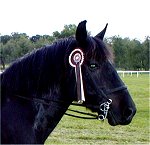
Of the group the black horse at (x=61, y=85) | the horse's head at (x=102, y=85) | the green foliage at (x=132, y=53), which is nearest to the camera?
the black horse at (x=61, y=85)

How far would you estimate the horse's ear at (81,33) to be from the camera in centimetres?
383

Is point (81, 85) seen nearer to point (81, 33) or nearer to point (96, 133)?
point (81, 33)

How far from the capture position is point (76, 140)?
10.0 meters

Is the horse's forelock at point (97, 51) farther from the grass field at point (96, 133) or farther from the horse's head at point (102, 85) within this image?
the grass field at point (96, 133)

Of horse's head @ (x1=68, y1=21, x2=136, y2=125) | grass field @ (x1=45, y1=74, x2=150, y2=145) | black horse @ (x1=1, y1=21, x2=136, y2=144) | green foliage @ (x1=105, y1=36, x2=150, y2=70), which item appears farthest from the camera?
green foliage @ (x1=105, y1=36, x2=150, y2=70)

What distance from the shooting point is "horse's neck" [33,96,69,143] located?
3801 mm

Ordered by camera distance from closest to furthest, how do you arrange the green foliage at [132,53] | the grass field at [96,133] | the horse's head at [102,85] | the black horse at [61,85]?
the black horse at [61,85] → the horse's head at [102,85] → the grass field at [96,133] → the green foliage at [132,53]

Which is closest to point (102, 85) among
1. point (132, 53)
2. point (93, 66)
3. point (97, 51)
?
point (93, 66)

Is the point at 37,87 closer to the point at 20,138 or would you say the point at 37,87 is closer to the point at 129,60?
the point at 20,138

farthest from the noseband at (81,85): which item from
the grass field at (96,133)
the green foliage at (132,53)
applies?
the green foliage at (132,53)

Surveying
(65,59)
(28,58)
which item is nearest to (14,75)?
(28,58)

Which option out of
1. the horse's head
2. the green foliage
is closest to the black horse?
the horse's head

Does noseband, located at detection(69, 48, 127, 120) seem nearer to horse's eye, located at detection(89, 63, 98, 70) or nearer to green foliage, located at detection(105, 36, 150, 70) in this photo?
horse's eye, located at detection(89, 63, 98, 70)

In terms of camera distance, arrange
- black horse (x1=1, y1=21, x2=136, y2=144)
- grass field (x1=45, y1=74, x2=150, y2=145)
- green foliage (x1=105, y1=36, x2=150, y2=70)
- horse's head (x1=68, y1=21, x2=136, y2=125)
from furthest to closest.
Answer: green foliage (x1=105, y1=36, x2=150, y2=70) < grass field (x1=45, y1=74, x2=150, y2=145) < horse's head (x1=68, y1=21, x2=136, y2=125) < black horse (x1=1, y1=21, x2=136, y2=144)
